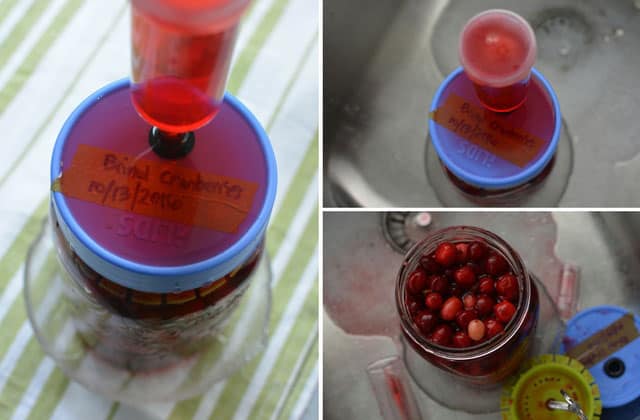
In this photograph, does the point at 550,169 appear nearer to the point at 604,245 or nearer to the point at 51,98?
the point at 604,245

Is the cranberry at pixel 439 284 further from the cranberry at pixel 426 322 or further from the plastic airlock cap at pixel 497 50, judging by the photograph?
the plastic airlock cap at pixel 497 50

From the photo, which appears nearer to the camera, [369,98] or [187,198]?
[187,198]

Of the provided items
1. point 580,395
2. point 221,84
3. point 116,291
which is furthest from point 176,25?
point 580,395

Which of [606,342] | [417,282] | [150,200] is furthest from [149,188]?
[606,342]

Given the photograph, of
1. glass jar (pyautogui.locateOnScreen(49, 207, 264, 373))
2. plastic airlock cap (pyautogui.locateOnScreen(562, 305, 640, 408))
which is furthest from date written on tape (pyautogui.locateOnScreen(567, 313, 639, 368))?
glass jar (pyautogui.locateOnScreen(49, 207, 264, 373))

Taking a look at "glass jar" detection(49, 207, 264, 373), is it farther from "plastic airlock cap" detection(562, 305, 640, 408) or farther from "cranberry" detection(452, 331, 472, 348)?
"plastic airlock cap" detection(562, 305, 640, 408)

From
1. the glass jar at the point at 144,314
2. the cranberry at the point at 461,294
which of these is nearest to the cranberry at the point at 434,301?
the cranberry at the point at 461,294
